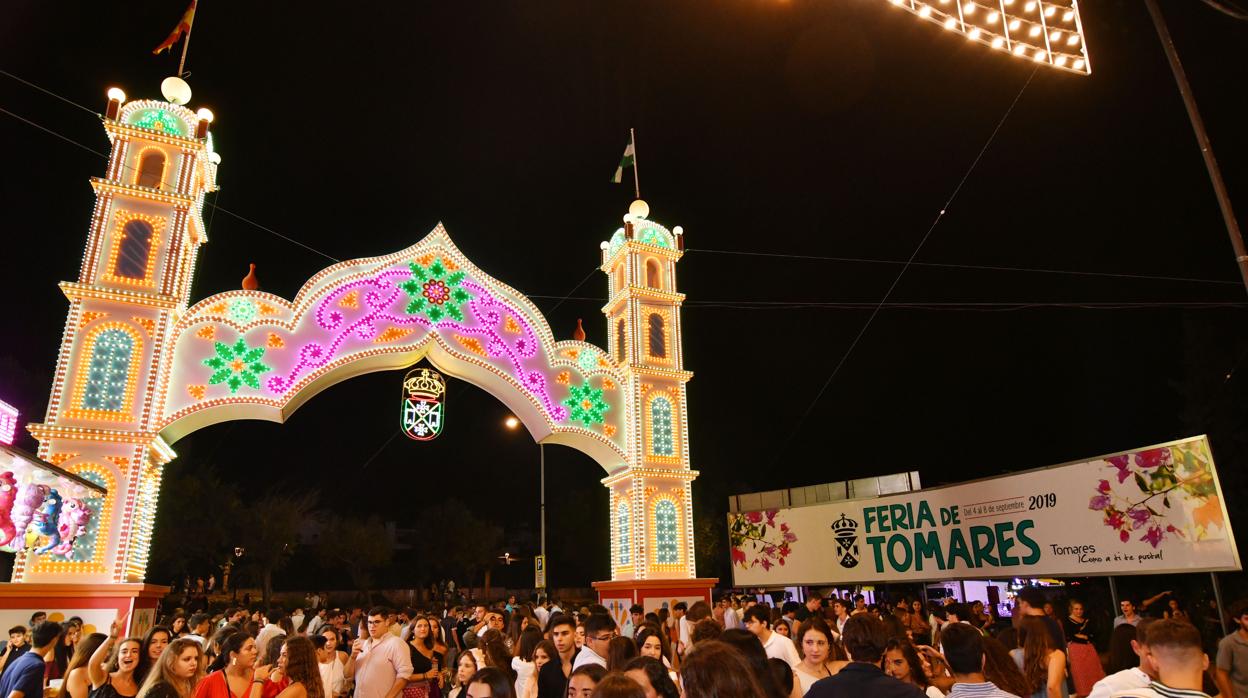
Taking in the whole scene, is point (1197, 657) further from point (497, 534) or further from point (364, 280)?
point (497, 534)

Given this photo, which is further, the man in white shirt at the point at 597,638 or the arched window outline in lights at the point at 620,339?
the arched window outline in lights at the point at 620,339

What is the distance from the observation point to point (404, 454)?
147 feet

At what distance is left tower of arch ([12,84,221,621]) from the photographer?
1314 centimetres

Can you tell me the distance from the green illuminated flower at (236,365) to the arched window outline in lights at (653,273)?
9277 millimetres

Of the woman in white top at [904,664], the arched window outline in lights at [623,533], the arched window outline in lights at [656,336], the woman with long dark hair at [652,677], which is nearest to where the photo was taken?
the woman with long dark hair at [652,677]

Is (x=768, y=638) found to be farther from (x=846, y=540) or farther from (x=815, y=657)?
(x=846, y=540)

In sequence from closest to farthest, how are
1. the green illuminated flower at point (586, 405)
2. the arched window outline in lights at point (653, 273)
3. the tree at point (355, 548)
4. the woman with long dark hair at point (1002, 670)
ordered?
the woman with long dark hair at point (1002, 670)
the green illuminated flower at point (586, 405)
the arched window outline in lights at point (653, 273)
the tree at point (355, 548)

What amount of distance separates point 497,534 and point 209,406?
32390 mm

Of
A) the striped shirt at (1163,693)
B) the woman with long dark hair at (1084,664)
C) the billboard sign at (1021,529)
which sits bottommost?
the woman with long dark hair at (1084,664)

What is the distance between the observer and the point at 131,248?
14.7m

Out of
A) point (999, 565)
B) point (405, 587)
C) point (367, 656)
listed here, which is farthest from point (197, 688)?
point (405, 587)

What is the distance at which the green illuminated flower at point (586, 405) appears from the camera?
18422mm

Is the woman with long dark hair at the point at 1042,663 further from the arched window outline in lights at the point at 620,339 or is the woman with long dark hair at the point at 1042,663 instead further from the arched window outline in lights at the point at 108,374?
the arched window outline in lights at the point at 108,374

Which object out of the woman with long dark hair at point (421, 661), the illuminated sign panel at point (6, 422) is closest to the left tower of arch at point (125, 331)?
the illuminated sign panel at point (6, 422)
